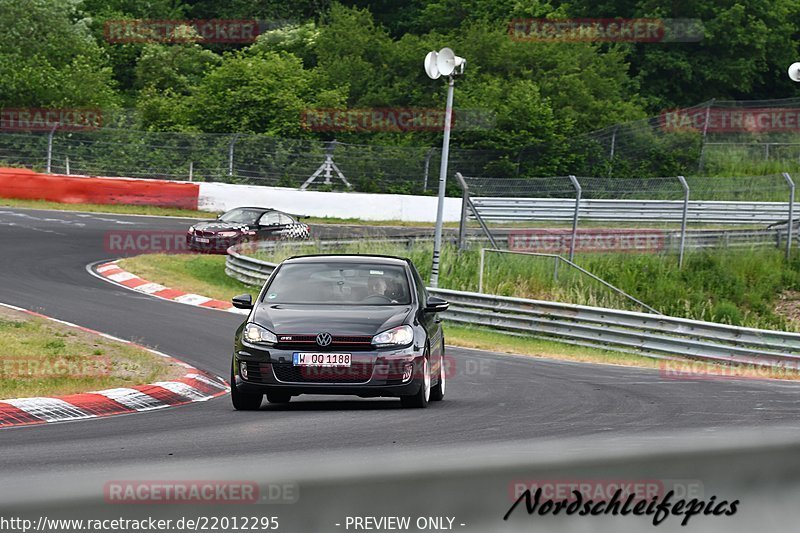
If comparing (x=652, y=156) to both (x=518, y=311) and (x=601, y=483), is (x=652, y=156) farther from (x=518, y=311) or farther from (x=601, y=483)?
(x=601, y=483)

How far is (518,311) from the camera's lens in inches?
867

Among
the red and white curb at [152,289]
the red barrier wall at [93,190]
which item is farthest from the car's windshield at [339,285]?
the red barrier wall at [93,190]

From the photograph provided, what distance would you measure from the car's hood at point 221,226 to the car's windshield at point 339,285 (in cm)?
1905

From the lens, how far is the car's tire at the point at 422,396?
33.1 ft

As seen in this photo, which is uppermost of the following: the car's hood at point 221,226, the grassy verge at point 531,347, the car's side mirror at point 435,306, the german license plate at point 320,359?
the car's side mirror at point 435,306

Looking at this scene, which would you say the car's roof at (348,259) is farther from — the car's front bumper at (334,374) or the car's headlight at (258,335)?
the car's front bumper at (334,374)

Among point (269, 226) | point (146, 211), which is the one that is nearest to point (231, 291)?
point (269, 226)

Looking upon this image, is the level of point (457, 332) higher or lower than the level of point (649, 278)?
lower

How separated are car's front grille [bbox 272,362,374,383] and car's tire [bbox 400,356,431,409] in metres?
0.56

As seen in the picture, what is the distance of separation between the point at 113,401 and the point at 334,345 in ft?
7.15

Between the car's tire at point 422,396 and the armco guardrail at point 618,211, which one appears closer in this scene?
the car's tire at point 422,396

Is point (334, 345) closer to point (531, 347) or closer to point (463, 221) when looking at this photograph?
point (531, 347)

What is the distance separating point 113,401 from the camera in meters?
10.5

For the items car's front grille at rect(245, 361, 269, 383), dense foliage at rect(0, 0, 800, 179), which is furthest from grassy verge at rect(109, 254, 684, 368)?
dense foliage at rect(0, 0, 800, 179)
